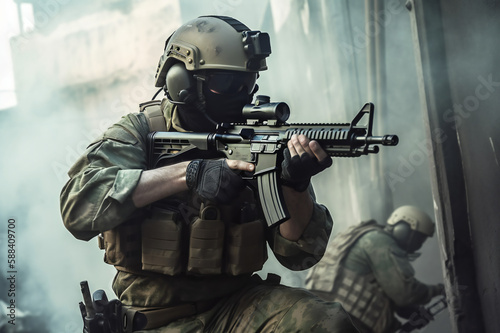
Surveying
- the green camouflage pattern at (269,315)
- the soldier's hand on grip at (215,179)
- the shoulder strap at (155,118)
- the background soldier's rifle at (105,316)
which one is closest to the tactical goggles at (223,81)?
the shoulder strap at (155,118)

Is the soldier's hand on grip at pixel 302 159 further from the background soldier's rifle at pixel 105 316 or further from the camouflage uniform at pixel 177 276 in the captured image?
the background soldier's rifle at pixel 105 316

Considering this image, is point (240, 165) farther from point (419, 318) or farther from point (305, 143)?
point (419, 318)

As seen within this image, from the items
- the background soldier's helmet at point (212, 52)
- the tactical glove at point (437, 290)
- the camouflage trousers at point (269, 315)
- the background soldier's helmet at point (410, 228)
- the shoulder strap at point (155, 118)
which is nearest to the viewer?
the camouflage trousers at point (269, 315)

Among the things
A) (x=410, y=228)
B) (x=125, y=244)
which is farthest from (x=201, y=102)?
(x=410, y=228)

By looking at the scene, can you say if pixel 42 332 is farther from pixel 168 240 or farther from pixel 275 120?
pixel 275 120

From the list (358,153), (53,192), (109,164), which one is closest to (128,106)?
(53,192)

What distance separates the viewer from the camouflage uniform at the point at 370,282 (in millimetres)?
4570

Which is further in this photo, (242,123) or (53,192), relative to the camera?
(53,192)

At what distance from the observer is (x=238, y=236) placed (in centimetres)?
265

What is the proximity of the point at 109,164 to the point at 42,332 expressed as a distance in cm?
403

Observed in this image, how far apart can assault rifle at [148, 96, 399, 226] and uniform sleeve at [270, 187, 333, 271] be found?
30 centimetres

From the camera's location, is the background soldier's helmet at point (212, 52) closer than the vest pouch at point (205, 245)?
→ No

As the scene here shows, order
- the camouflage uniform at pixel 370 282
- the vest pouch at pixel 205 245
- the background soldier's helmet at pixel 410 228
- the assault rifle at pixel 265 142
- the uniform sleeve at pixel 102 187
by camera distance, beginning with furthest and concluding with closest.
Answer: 1. the background soldier's helmet at pixel 410 228
2. the camouflage uniform at pixel 370 282
3. the vest pouch at pixel 205 245
4. the uniform sleeve at pixel 102 187
5. the assault rifle at pixel 265 142

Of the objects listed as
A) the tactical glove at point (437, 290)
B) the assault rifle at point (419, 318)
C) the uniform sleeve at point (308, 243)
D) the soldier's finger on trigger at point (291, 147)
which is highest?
the soldier's finger on trigger at point (291, 147)
